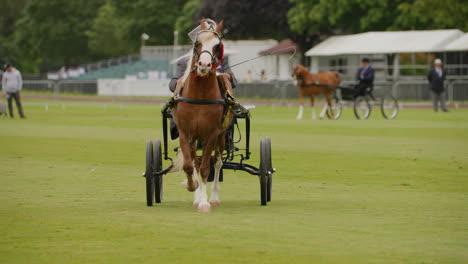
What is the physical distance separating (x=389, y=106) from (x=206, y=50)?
26333 millimetres

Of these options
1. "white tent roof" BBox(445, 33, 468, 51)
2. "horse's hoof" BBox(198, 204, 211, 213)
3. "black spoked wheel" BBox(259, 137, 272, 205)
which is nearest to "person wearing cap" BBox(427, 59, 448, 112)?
"white tent roof" BBox(445, 33, 468, 51)

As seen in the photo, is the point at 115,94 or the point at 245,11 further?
the point at 115,94

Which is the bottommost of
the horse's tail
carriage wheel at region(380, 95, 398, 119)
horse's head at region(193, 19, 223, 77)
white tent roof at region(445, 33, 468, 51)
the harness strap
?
carriage wheel at region(380, 95, 398, 119)

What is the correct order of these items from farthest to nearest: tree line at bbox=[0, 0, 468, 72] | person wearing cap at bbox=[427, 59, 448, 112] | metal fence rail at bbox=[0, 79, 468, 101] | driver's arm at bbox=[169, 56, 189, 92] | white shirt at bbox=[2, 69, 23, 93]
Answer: tree line at bbox=[0, 0, 468, 72] < metal fence rail at bbox=[0, 79, 468, 101] < person wearing cap at bbox=[427, 59, 448, 112] < white shirt at bbox=[2, 69, 23, 93] < driver's arm at bbox=[169, 56, 189, 92]

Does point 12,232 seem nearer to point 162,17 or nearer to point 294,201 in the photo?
point 294,201

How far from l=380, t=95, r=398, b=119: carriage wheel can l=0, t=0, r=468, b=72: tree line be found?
255 inches

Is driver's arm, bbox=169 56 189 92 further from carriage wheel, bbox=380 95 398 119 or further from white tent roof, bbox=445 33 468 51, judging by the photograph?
white tent roof, bbox=445 33 468 51

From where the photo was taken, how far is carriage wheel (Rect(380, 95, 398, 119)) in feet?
119

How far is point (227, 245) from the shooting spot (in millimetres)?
8891

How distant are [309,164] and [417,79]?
3725 centimetres

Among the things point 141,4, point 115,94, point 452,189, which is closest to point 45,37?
point 141,4

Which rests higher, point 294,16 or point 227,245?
point 294,16

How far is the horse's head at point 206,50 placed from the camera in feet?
35.3

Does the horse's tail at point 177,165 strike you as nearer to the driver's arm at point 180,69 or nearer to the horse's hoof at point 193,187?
the horse's hoof at point 193,187
